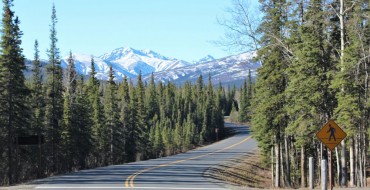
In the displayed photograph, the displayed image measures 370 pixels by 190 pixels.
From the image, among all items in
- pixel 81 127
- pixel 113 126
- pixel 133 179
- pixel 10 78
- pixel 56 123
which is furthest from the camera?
pixel 113 126

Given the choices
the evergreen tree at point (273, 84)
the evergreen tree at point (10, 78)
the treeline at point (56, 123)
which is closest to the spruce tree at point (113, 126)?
the treeline at point (56, 123)

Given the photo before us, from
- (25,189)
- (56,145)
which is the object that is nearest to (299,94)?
(25,189)

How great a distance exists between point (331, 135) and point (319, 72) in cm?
1575

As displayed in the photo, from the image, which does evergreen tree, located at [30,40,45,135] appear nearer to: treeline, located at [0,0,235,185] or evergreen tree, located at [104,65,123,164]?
treeline, located at [0,0,235,185]

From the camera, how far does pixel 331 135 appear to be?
14.9m

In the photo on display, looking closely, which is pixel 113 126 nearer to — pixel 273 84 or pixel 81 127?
pixel 81 127

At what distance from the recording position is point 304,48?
96.2 feet

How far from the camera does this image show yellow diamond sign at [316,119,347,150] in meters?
14.9

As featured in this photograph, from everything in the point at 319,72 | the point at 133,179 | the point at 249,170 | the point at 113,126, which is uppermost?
the point at 319,72

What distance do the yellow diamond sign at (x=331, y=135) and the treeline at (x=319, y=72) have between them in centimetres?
1004

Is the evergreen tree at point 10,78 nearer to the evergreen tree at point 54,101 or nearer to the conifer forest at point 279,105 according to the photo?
the conifer forest at point 279,105

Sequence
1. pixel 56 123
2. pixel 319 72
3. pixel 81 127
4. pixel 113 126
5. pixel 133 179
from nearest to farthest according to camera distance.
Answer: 1. pixel 133 179
2. pixel 319 72
3. pixel 56 123
4. pixel 81 127
5. pixel 113 126

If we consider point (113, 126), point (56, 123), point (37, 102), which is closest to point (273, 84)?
point (56, 123)

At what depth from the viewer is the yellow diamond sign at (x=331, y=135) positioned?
14867 millimetres
